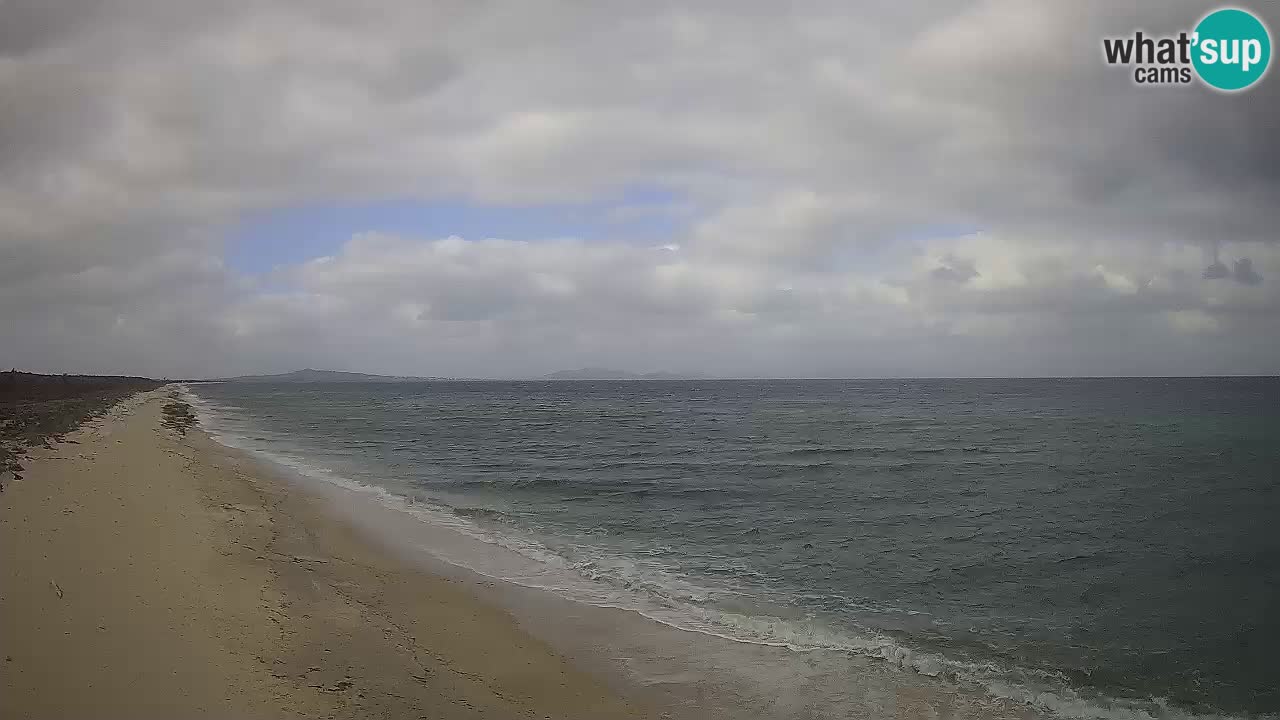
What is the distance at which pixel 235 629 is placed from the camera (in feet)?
27.1

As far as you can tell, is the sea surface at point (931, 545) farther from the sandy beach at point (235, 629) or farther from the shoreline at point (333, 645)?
the sandy beach at point (235, 629)

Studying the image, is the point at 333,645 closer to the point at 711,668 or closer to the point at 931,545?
the point at 711,668

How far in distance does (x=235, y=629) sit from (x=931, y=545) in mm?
14214

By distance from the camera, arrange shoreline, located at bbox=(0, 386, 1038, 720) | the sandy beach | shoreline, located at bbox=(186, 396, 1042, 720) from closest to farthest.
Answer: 1. the sandy beach
2. shoreline, located at bbox=(0, 386, 1038, 720)
3. shoreline, located at bbox=(186, 396, 1042, 720)

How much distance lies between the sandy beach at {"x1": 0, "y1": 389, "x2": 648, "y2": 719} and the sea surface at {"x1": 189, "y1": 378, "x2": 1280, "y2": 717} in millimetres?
2760

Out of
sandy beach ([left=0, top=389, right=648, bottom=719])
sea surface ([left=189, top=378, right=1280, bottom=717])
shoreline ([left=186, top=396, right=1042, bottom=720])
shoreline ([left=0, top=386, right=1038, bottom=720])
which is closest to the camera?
sandy beach ([left=0, top=389, right=648, bottom=719])

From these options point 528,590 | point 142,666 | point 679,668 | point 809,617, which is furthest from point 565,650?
point 142,666

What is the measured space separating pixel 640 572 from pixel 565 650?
4229mm

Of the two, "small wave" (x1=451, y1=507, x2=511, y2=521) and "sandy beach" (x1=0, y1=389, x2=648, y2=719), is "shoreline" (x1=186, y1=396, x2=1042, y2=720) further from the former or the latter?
"small wave" (x1=451, y1=507, x2=511, y2=521)

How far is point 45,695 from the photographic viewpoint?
6102 mm

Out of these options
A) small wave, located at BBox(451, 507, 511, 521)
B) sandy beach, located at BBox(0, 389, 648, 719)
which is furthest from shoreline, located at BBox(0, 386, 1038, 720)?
small wave, located at BBox(451, 507, 511, 521)

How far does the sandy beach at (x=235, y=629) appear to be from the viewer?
659 centimetres

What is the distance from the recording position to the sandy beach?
6594 millimetres

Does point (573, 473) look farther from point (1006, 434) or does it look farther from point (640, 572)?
point (1006, 434)
